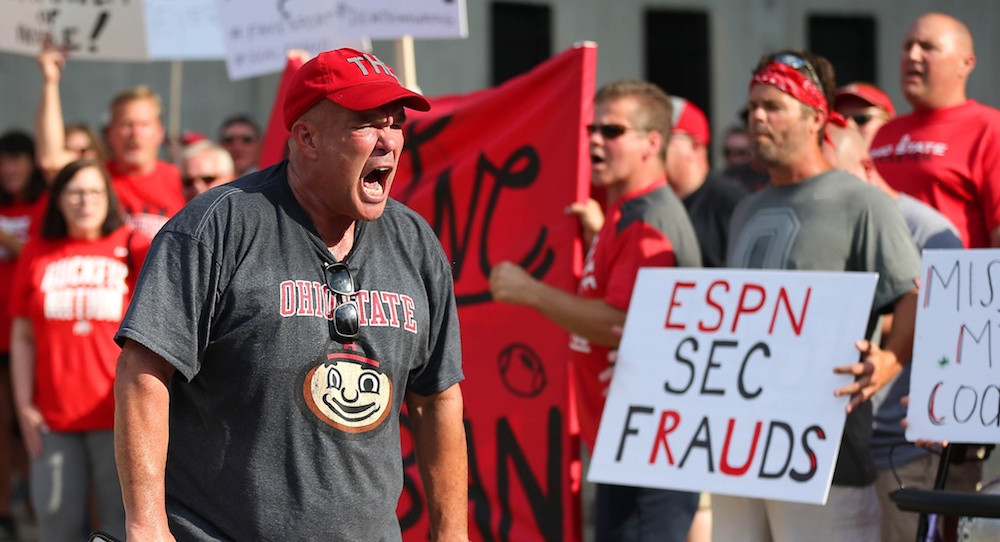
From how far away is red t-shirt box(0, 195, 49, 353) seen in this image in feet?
26.5

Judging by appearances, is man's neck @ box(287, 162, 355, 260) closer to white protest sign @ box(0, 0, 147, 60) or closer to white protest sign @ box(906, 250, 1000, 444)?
white protest sign @ box(906, 250, 1000, 444)

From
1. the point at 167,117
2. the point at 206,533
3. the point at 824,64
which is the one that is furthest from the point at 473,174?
the point at 167,117

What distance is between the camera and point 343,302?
3057 mm

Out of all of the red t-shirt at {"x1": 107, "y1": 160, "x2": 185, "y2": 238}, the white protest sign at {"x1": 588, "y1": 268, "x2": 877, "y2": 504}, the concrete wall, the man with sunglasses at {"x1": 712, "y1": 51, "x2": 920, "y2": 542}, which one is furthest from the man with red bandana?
the concrete wall

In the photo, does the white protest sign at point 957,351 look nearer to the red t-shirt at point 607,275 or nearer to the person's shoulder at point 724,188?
the red t-shirt at point 607,275

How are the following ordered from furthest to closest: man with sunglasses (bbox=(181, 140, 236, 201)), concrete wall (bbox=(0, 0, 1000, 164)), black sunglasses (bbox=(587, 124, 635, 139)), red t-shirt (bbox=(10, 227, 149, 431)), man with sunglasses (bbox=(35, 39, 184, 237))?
1. concrete wall (bbox=(0, 0, 1000, 164))
2. man with sunglasses (bbox=(35, 39, 184, 237))
3. man with sunglasses (bbox=(181, 140, 236, 201))
4. red t-shirt (bbox=(10, 227, 149, 431))
5. black sunglasses (bbox=(587, 124, 635, 139))

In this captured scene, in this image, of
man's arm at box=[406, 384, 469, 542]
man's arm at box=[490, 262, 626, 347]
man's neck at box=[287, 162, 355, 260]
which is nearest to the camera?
man's neck at box=[287, 162, 355, 260]

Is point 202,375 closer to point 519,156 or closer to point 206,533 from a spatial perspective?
point 206,533

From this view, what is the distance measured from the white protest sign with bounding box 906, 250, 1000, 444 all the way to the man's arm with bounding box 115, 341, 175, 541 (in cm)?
221

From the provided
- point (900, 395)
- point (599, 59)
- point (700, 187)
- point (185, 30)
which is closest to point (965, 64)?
point (700, 187)

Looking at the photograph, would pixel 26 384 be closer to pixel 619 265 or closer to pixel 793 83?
pixel 619 265

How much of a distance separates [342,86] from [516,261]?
2.79 meters

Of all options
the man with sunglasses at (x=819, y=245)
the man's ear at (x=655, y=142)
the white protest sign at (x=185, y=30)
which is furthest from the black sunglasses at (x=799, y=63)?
the white protest sign at (x=185, y=30)

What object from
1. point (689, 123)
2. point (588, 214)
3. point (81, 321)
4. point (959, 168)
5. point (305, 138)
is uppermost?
point (305, 138)
